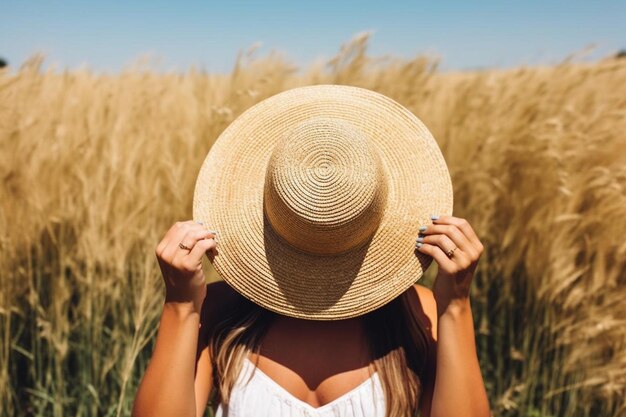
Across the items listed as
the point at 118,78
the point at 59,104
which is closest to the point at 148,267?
the point at 59,104

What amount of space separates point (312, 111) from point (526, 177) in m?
→ 1.70

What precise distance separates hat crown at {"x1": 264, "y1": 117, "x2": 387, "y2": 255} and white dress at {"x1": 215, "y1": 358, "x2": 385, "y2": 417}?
1.27 feet

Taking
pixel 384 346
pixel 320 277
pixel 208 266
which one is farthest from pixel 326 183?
pixel 208 266

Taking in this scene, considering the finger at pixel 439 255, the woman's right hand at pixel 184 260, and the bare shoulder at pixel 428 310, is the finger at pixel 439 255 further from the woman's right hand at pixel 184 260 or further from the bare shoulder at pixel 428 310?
the woman's right hand at pixel 184 260

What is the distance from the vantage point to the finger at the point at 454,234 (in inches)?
44.6

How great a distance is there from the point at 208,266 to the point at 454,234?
144 centimetres

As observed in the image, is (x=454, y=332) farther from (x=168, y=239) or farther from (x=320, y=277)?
(x=168, y=239)

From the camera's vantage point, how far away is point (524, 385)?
2324 mm

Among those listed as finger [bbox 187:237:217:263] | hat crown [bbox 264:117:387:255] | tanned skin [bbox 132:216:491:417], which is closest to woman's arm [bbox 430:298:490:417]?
tanned skin [bbox 132:216:491:417]

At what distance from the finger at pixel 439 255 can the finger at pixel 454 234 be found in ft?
0.11

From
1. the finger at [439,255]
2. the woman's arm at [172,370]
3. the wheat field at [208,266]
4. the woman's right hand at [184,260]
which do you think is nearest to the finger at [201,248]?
the woman's right hand at [184,260]

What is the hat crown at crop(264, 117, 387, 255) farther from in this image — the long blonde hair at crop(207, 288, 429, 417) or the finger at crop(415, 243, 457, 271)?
the long blonde hair at crop(207, 288, 429, 417)

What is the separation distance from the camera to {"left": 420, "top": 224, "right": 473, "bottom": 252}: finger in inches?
44.6

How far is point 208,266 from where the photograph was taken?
7.66ft
